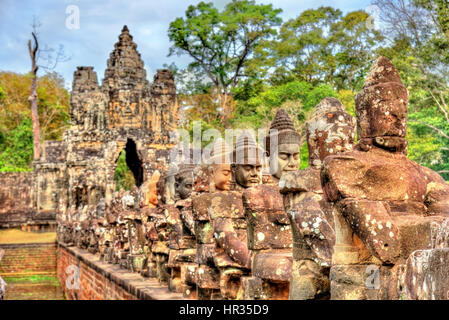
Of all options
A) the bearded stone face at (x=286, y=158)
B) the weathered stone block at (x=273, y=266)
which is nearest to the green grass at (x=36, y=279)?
the bearded stone face at (x=286, y=158)

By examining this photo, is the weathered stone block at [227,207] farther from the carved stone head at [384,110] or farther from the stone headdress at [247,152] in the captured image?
the carved stone head at [384,110]

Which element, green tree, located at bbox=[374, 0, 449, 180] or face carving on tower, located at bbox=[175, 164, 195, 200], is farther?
green tree, located at bbox=[374, 0, 449, 180]

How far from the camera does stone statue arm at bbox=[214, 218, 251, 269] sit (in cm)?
558

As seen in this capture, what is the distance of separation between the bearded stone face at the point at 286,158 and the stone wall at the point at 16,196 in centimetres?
3056

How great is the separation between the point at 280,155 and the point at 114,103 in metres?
27.1

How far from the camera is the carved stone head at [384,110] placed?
389cm

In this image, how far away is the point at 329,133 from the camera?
5070 millimetres

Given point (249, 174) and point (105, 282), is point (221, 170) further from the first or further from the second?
point (105, 282)

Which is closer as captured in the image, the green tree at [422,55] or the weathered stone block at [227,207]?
the weathered stone block at [227,207]

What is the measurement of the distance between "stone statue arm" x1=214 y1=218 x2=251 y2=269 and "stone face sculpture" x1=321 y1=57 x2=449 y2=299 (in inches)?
74.0

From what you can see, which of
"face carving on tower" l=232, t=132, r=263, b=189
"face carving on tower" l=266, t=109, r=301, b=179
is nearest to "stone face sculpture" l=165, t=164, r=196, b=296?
"face carving on tower" l=232, t=132, r=263, b=189

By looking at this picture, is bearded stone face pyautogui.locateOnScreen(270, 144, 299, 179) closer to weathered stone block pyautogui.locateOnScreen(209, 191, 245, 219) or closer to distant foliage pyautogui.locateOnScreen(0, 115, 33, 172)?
weathered stone block pyautogui.locateOnScreen(209, 191, 245, 219)

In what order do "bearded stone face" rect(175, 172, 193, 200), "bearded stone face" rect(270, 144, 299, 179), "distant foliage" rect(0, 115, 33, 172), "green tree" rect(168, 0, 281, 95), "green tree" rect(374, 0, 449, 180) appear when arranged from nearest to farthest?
"bearded stone face" rect(270, 144, 299, 179) → "bearded stone face" rect(175, 172, 193, 200) → "green tree" rect(374, 0, 449, 180) → "green tree" rect(168, 0, 281, 95) → "distant foliage" rect(0, 115, 33, 172)
